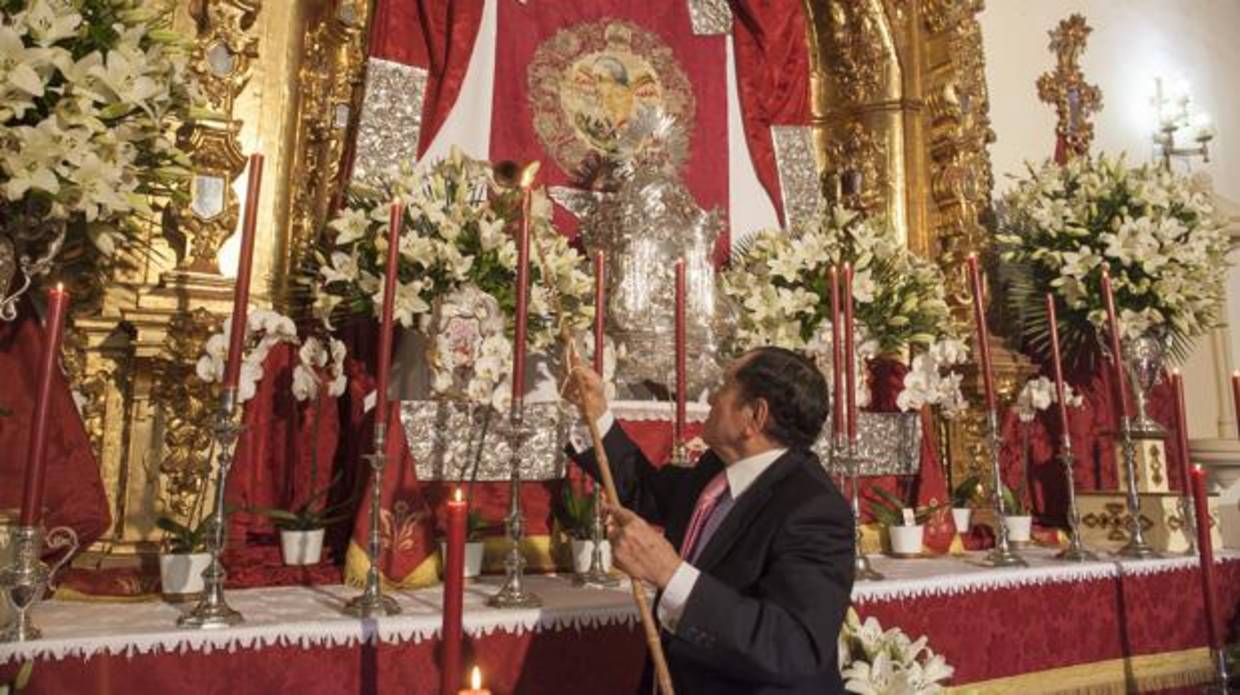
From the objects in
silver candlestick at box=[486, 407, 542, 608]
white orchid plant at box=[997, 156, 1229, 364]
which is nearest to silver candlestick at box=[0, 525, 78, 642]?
silver candlestick at box=[486, 407, 542, 608]

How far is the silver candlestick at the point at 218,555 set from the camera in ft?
5.85

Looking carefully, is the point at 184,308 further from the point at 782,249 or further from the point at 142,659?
the point at 782,249

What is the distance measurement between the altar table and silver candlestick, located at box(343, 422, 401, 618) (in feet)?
0.16

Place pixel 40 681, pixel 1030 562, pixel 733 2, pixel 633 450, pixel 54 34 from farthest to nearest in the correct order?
pixel 733 2 < pixel 1030 562 < pixel 633 450 < pixel 54 34 < pixel 40 681

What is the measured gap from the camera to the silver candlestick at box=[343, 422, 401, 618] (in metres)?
1.95

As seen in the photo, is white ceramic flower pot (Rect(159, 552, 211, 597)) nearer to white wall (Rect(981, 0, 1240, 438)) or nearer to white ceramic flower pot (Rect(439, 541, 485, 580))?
white ceramic flower pot (Rect(439, 541, 485, 580))

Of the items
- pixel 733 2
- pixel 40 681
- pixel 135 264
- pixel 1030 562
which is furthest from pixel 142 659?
pixel 733 2

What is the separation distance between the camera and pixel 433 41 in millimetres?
3992

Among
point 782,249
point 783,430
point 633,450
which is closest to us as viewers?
point 783,430

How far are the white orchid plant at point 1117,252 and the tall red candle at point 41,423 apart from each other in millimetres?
4162

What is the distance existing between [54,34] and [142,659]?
1.46 meters

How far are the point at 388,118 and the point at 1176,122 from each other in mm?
5681

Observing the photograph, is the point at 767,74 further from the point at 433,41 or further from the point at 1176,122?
the point at 1176,122

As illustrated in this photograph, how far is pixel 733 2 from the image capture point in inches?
197
